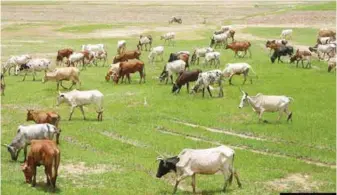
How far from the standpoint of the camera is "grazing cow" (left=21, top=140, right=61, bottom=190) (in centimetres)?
1650

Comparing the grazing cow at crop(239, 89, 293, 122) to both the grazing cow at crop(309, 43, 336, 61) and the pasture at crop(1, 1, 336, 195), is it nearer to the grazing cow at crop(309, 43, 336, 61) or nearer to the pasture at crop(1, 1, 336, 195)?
the pasture at crop(1, 1, 336, 195)

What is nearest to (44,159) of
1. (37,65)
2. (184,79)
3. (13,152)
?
(13,152)

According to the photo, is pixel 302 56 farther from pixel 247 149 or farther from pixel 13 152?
pixel 13 152

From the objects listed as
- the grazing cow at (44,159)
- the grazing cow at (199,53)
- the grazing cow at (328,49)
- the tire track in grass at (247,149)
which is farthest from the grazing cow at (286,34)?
the grazing cow at (44,159)

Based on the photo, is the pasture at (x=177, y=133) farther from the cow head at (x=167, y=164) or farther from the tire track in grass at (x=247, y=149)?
the cow head at (x=167, y=164)

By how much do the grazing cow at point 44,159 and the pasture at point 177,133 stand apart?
41 cm

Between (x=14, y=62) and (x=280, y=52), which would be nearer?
(x=14, y=62)

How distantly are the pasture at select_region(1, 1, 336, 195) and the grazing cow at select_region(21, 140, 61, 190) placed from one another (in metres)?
0.41

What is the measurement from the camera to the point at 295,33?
67062 mm

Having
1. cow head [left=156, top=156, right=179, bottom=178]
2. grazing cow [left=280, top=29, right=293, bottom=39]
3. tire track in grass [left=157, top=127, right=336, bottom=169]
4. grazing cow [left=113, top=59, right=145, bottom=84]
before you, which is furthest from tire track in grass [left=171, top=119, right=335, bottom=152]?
grazing cow [left=280, top=29, right=293, bottom=39]

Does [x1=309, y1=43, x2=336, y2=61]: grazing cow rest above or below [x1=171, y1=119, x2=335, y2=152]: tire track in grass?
above

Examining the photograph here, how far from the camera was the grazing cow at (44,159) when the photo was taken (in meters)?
16.5

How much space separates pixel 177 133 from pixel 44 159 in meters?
9.67

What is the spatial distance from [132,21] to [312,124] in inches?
2656
